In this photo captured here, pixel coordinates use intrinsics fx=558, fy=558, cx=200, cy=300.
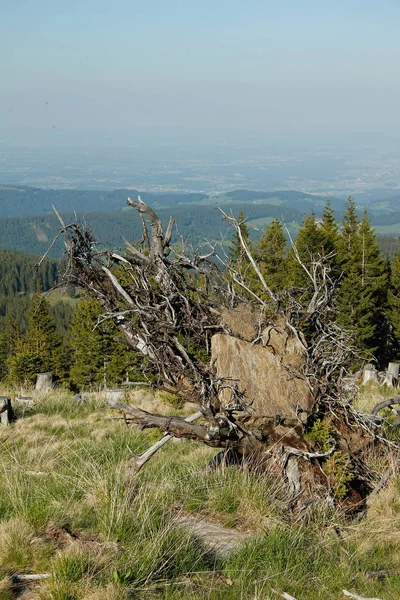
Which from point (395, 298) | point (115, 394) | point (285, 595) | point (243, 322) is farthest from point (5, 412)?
point (395, 298)

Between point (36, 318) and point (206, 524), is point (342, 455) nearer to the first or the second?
point (206, 524)

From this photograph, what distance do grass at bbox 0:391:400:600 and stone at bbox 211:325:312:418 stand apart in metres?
0.89

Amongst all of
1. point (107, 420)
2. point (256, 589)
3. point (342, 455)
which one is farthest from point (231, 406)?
point (107, 420)

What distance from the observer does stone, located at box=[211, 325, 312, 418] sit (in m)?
6.48

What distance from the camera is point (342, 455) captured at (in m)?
6.26

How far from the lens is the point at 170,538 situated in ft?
14.1

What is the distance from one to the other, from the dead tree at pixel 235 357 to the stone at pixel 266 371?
0.04ft

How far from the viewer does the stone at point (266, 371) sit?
21.2 ft

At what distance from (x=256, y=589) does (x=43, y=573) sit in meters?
1.47

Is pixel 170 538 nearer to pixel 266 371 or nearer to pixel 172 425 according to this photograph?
pixel 172 425

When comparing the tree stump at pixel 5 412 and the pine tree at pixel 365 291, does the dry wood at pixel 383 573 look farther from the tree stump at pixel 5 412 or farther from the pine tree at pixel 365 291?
the pine tree at pixel 365 291

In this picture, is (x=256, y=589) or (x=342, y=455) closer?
(x=256, y=589)

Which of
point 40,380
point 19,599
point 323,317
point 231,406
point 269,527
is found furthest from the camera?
point 40,380

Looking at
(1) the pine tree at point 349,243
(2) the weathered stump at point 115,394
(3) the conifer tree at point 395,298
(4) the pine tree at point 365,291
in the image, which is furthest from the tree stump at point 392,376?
(3) the conifer tree at point 395,298
